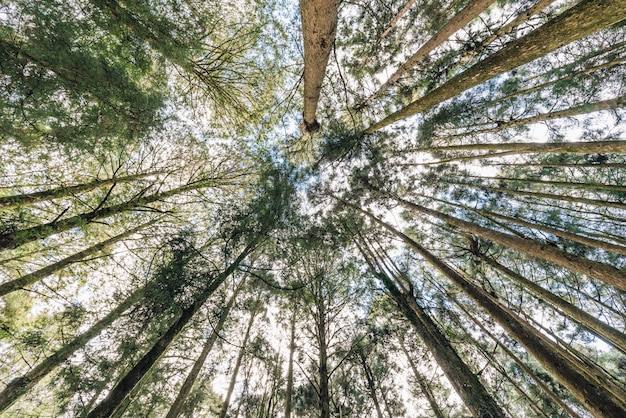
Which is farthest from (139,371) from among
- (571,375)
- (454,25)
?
(454,25)

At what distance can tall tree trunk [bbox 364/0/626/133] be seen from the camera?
177 cm

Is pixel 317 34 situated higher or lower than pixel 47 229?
lower

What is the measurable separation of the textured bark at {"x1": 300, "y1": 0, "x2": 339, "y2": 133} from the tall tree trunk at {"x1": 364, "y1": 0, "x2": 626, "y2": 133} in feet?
6.11

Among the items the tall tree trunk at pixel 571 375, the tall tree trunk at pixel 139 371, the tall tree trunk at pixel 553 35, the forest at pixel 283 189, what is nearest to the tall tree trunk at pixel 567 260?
the forest at pixel 283 189

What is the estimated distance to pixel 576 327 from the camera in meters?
6.47

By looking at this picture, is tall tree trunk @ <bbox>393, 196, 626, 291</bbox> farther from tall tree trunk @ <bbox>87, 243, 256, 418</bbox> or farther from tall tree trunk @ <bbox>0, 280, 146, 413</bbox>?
tall tree trunk @ <bbox>0, 280, 146, 413</bbox>

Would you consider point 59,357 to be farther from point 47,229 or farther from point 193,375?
point 47,229

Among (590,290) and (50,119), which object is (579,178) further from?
(50,119)

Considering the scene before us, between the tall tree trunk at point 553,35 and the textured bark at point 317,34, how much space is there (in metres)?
1.86

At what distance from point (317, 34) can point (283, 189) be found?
4.28 meters

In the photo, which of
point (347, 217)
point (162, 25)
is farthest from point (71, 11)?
point (347, 217)

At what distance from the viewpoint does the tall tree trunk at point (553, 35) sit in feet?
5.82

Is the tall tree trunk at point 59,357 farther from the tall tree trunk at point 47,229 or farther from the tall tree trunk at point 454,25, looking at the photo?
the tall tree trunk at point 454,25

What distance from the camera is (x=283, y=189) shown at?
245 inches
